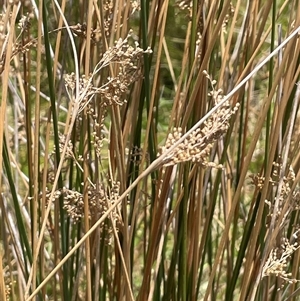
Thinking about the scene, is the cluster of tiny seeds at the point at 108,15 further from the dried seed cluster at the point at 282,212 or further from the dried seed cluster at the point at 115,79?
the dried seed cluster at the point at 282,212

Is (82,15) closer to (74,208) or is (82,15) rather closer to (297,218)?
(74,208)

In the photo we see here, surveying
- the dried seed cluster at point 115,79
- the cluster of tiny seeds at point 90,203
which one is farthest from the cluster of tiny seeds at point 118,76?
the cluster of tiny seeds at point 90,203

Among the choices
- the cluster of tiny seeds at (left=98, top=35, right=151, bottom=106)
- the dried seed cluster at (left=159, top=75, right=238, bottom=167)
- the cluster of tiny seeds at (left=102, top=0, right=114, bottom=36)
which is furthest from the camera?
the cluster of tiny seeds at (left=102, top=0, right=114, bottom=36)

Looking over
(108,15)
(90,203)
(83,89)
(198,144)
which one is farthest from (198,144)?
(108,15)

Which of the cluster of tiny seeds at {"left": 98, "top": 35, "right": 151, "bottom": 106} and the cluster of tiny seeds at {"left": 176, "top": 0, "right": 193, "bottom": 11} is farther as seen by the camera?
the cluster of tiny seeds at {"left": 176, "top": 0, "right": 193, "bottom": 11}

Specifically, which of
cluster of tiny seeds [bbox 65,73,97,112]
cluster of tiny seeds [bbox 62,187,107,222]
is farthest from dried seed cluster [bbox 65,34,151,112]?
cluster of tiny seeds [bbox 62,187,107,222]

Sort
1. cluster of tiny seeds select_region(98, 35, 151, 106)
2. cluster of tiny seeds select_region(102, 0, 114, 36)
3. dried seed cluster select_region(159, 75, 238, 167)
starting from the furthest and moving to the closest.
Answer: cluster of tiny seeds select_region(102, 0, 114, 36) < cluster of tiny seeds select_region(98, 35, 151, 106) < dried seed cluster select_region(159, 75, 238, 167)

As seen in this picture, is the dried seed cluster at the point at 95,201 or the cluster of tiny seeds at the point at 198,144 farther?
the dried seed cluster at the point at 95,201

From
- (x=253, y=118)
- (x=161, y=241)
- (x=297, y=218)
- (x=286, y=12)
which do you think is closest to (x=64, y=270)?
(x=161, y=241)

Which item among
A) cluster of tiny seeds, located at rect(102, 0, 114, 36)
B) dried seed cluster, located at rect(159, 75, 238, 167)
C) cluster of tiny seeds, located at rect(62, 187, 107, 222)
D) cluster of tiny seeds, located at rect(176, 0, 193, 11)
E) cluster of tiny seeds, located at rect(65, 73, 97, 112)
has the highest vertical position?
cluster of tiny seeds, located at rect(176, 0, 193, 11)

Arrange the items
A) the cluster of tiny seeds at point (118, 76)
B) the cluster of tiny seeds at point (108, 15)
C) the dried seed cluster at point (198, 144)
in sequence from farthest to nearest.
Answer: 1. the cluster of tiny seeds at point (108, 15)
2. the cluster of tiny seeds at point (118, 76)
3. the dried seed cluster at point (198, 144)

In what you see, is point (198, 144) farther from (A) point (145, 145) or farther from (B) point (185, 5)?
(B) point (185, 5)

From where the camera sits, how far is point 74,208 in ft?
2.29

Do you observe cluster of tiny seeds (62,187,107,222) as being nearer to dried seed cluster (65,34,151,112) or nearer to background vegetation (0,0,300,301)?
background vegetation (0,0,300,301)
